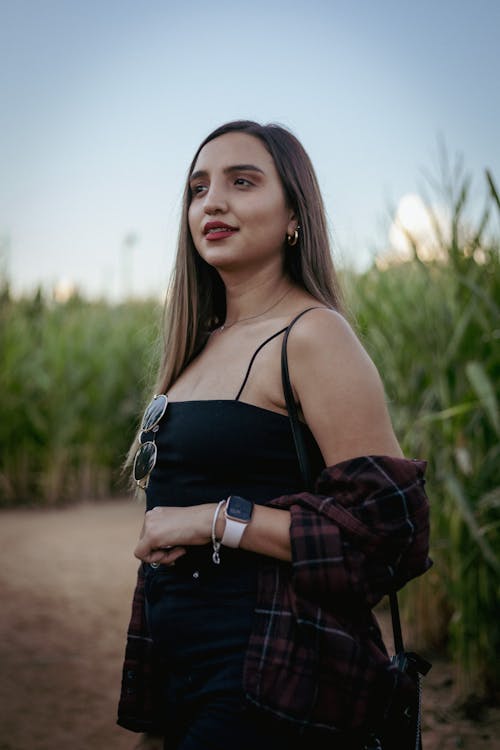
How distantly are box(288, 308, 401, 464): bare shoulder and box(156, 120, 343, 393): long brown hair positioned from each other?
9.8 inches

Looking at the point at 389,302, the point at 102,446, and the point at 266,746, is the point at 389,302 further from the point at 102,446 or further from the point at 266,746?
the point at 102,446

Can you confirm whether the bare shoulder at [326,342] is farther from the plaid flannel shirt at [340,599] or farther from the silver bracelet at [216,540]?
the silver bracelet at [216,540]

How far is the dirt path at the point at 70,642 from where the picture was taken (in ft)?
9.76

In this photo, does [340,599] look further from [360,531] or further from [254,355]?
[254,355]

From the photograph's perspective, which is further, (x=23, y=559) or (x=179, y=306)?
(x=23, y=559)

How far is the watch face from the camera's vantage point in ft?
3.85

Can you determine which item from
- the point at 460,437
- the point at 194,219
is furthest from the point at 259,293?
the point at 460,437

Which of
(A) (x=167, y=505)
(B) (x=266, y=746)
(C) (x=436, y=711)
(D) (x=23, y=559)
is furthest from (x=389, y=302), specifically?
(D) (x=23, y=559)

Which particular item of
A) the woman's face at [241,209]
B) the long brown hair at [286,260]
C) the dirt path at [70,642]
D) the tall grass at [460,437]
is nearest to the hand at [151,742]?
the long brown hair at [286,260]

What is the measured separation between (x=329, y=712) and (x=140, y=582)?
0.54 m

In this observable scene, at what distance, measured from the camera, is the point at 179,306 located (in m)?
1.75

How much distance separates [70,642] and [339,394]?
11.5 ft

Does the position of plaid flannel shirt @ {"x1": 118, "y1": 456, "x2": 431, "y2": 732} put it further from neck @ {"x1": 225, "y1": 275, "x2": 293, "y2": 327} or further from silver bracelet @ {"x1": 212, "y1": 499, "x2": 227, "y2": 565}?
neck @ {"x1": 225, "y1": 275, "x2": 293, "y2": 327}

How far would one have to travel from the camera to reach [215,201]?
1.45 m
